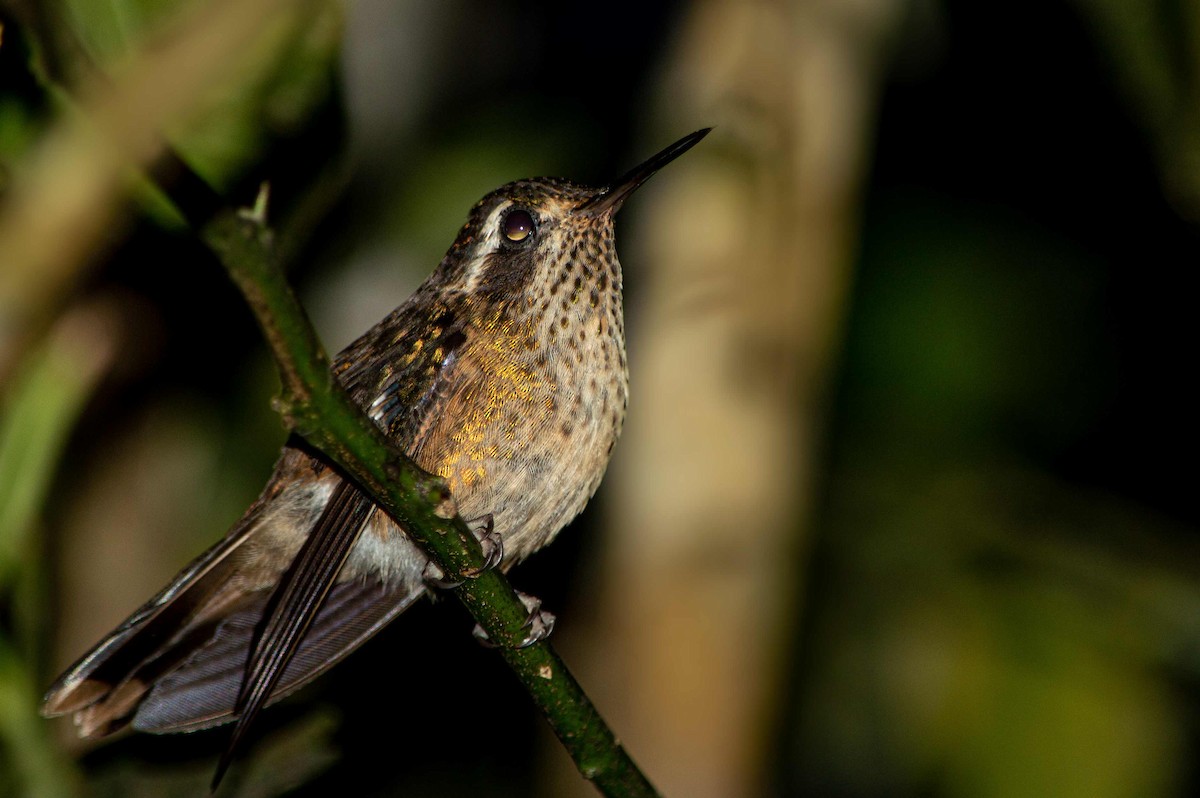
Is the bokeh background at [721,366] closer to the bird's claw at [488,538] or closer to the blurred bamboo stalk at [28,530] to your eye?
the blurred bamboo stalk at [28,530]

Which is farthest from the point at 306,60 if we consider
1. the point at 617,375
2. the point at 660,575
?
the point at 660,575

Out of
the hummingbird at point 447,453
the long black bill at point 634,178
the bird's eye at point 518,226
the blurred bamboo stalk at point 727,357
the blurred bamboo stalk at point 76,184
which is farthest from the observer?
the blurred bamboo stalk at point 727,357

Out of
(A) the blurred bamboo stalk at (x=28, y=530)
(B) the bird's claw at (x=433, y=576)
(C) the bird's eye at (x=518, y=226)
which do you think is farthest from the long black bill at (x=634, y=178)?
(A) the blurred bamboo stalk at (x=28, y=530)

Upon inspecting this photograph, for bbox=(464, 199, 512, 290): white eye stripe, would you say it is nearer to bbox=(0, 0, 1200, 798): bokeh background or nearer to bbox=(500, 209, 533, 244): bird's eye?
bbox=(500, 209, 533, 244): bird's eye

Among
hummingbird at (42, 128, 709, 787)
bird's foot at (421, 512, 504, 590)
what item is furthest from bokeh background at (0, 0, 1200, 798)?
bird's foot at (421, 512, 504, 590)

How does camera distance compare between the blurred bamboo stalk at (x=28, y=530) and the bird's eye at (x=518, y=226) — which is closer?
the blurred bamboo stalk at (x=28, y=530)

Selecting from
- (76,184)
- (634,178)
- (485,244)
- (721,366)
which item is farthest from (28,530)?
(721,366)

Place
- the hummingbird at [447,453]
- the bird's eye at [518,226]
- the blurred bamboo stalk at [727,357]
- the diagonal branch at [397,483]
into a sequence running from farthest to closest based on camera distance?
the blurred bamboo stalk at [727,357] → the bird's eye at [518,226] → the hummingbird at [447,453] → the diagonal branch at [397,483]

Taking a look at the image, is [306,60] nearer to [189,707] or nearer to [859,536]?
[189,707]
